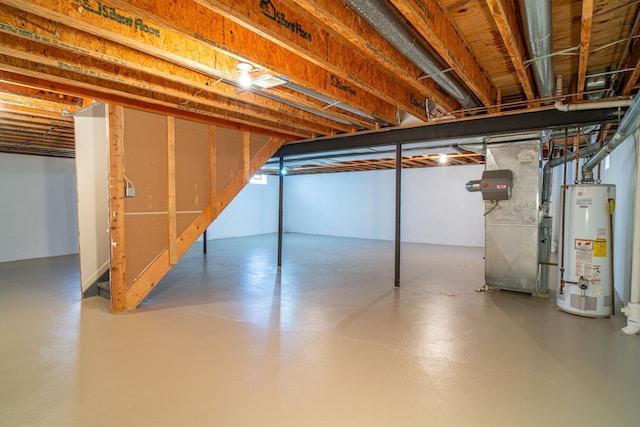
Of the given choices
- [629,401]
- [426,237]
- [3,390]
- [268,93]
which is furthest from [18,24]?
[426,237]

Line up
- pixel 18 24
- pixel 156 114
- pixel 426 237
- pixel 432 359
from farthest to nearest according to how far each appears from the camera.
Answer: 1. pixel 426 237
2. pixel 156 114
3. pixel 432 359
4. pixel 18 24

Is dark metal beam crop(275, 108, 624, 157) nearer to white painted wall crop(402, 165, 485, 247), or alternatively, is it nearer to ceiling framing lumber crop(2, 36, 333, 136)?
ceiling framing lumber crop(2, 36, 333, 136)

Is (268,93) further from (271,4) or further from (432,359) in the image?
(432,359)

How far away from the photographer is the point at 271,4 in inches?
75.5

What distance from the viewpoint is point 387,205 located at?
1000 centimetres

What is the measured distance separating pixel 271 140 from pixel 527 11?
385 centimetres

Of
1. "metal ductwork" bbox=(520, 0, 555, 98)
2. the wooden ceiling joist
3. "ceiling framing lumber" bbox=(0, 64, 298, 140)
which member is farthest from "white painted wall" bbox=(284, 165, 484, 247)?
the wooden ceiling joist

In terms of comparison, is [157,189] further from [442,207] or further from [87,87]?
[442,207]

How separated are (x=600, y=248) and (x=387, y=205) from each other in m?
6.76

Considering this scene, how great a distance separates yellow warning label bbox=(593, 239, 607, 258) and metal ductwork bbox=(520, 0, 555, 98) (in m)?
1.90

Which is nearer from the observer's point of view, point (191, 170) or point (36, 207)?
point (191, 170)

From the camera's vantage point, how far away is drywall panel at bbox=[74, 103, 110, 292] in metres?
4.00

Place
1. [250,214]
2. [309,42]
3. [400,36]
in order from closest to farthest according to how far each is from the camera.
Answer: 1. [400,36]
2. [309,42]
3. [250,214]

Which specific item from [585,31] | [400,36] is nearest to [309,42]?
[400,36]
